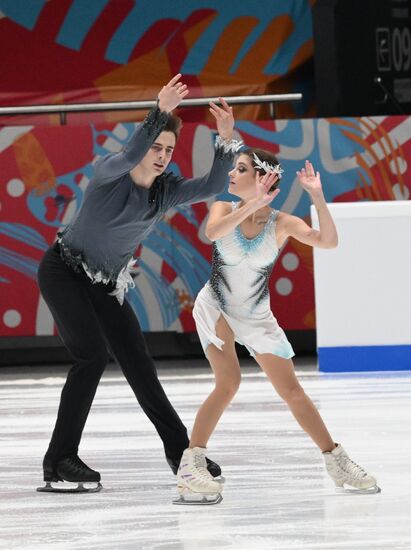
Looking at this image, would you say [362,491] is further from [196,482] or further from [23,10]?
[23,10]

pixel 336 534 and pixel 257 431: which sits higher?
pixel 336 534

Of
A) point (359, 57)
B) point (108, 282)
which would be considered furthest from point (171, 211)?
point (108, 282)

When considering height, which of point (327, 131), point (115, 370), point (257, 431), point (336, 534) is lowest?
point (115, 370)

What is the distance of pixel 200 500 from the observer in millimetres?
3988

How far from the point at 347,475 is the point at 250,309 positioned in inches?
24.3

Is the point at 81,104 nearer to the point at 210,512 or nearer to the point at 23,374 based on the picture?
the point at 23,374

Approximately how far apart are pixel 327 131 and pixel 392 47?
1.47 m

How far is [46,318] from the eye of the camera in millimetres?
9484

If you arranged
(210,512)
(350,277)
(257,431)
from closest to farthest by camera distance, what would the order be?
(210,512) → (257,431) → (350,277)

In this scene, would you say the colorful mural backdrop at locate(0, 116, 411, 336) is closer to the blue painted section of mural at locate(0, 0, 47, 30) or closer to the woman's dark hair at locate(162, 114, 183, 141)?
the blue painted section of mural at locate(0, 0, 47, 30)

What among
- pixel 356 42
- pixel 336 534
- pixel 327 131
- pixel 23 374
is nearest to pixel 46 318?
pixel 23 374

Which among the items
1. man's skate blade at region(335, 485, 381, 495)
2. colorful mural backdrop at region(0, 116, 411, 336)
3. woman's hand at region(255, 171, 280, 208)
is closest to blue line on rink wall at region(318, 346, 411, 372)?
colorful mural backdrop at region(0, 116, 411, 336)

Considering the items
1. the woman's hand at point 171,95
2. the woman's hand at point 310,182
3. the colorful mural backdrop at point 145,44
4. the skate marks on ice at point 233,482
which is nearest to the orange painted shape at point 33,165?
the colorful mural backdrop at point 145,44

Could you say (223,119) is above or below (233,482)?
above
